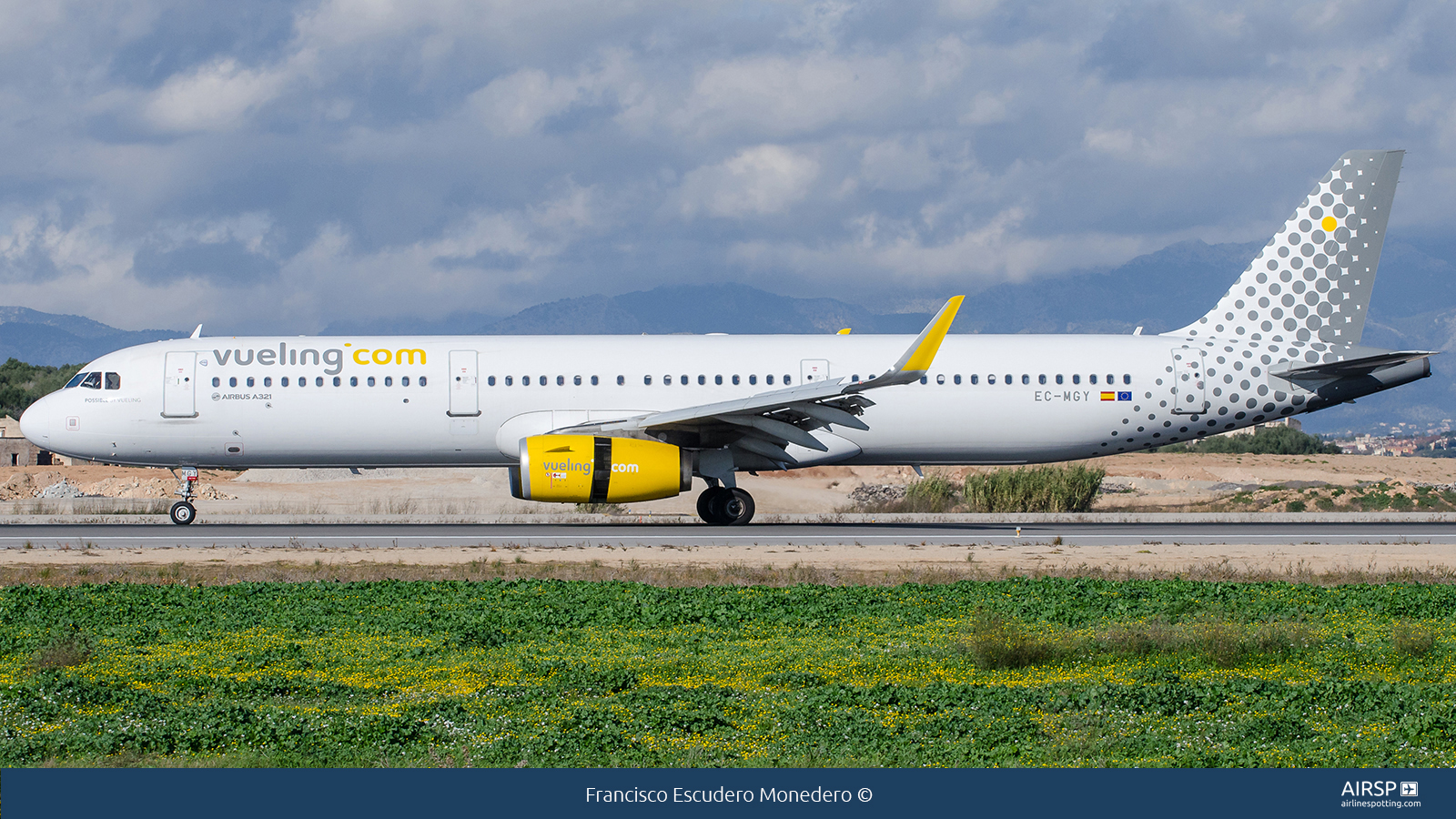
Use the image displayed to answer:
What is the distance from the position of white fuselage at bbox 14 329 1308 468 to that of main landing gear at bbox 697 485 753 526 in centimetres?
142

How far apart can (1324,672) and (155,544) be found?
17.0 m

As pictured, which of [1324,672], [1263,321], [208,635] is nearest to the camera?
[1324,672]

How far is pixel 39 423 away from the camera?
939 inches

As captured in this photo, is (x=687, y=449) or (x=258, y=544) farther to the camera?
(x=687, y=449)

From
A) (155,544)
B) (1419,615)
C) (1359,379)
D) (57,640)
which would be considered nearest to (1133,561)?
(1419,615)

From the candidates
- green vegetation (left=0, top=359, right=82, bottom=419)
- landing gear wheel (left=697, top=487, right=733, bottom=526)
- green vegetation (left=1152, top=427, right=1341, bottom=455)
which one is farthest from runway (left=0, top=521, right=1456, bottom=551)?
green vegetation (left=1152, top=427, right=1341, bottom=455)

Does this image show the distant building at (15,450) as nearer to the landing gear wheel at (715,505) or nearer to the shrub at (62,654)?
the landing gear wheel at (715,505)

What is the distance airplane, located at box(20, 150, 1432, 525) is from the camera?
2358 cm

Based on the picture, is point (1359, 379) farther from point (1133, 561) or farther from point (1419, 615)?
point (1419, 615)

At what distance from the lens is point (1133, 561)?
18.4 m

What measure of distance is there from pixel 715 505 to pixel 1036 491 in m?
11.5

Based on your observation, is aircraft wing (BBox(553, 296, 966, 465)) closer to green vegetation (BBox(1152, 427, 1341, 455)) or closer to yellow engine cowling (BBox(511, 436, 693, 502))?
yellow engine cowling (BBox(511, 436, 693, 502))

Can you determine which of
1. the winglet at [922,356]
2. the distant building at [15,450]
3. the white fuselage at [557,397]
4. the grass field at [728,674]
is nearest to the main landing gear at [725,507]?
the white fuselage at [557,397]

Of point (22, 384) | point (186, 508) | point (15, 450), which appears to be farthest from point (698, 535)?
point (22, 384)
